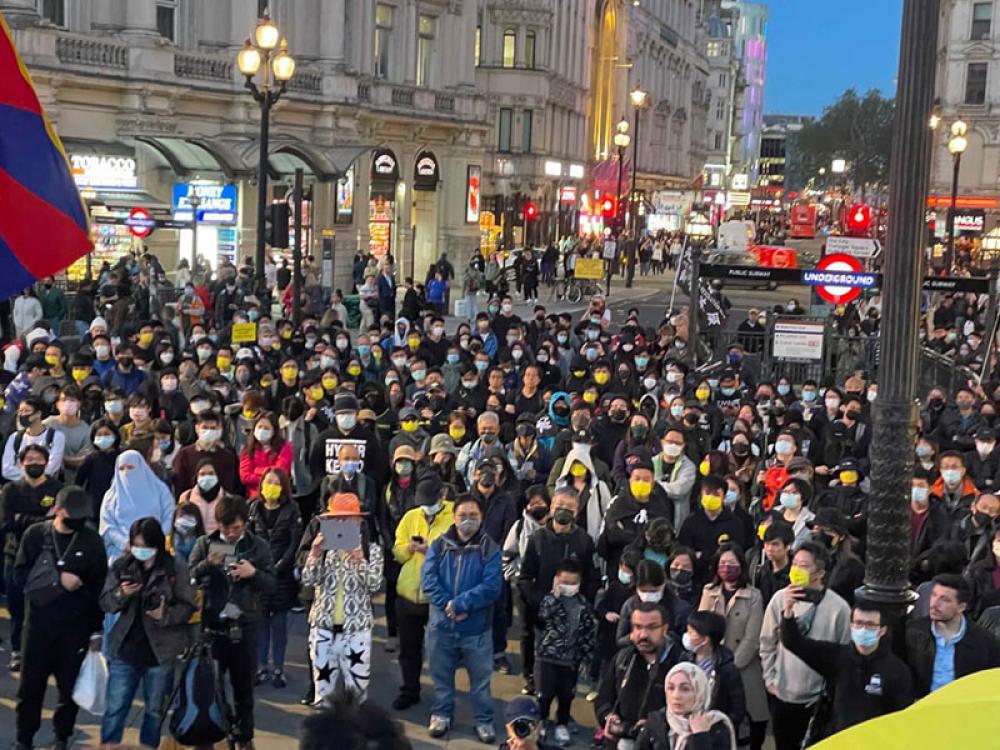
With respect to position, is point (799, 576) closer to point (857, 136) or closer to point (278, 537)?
point (278, 537)

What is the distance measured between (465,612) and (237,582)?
5.37 ft

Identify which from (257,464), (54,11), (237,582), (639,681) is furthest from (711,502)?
(54,11)

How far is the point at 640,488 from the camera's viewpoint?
11.7 meters

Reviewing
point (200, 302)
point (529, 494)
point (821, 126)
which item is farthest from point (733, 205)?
point (529, 494)

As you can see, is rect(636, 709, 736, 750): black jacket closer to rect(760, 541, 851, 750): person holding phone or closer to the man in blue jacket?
rect(760, 541, 851, 750): person holding phone

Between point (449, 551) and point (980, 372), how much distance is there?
46.0ft

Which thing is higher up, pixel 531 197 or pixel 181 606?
pixel 531 197

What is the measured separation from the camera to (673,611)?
9688mm

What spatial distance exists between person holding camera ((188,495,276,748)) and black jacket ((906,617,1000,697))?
166 inches

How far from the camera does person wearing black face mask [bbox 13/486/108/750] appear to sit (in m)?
9.44

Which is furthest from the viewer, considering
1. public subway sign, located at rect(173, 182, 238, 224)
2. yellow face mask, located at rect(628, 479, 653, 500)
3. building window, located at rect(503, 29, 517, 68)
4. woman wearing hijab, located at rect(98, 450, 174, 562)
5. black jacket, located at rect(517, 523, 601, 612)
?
building window, located at rect(503, 29, 517, 68)

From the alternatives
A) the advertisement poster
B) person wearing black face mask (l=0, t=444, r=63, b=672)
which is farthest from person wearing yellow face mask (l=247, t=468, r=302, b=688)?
the advertisement poster

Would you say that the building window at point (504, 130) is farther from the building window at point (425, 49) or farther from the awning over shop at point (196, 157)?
the awning over shop at point (196, 157)

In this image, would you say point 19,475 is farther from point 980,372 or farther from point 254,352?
point 980,372
